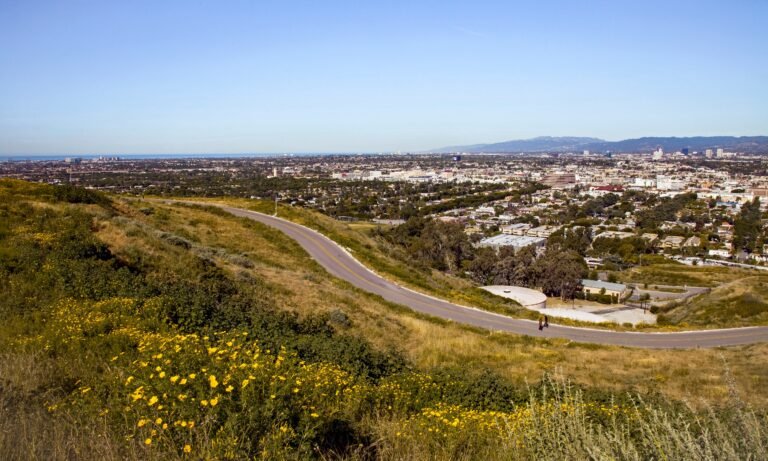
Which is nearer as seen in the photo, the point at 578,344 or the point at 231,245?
the point at 578,344

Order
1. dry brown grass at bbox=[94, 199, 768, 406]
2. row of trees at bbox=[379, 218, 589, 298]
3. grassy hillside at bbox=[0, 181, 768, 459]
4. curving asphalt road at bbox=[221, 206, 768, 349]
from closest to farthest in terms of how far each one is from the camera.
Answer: grassy hillside at bbox=[0, 181, 768, 459] → dry brown grass at bbox=[94, 199, 768, 406] → curving asphalt road at bbox=[221, 206, 768, 349] → row of trees at bbox=[379, 218, 589, 298]

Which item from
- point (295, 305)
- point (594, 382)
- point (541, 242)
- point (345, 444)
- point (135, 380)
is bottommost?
point (541, 242)

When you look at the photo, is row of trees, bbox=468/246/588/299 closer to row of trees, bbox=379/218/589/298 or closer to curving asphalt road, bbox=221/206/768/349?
row of trees, bbox=379/218/589/298

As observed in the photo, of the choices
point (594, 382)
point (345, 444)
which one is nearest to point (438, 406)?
point (345, 444)

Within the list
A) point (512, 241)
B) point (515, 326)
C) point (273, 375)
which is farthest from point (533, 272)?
point (273, 375)

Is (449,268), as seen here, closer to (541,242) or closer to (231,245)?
(541,242)

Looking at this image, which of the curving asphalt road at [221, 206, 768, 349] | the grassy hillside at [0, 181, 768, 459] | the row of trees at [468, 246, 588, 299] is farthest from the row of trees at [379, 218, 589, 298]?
the grassy hillside at [0, 181, 768, 459]

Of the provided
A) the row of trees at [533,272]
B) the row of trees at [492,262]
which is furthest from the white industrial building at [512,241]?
the row of trees at [533,272]
